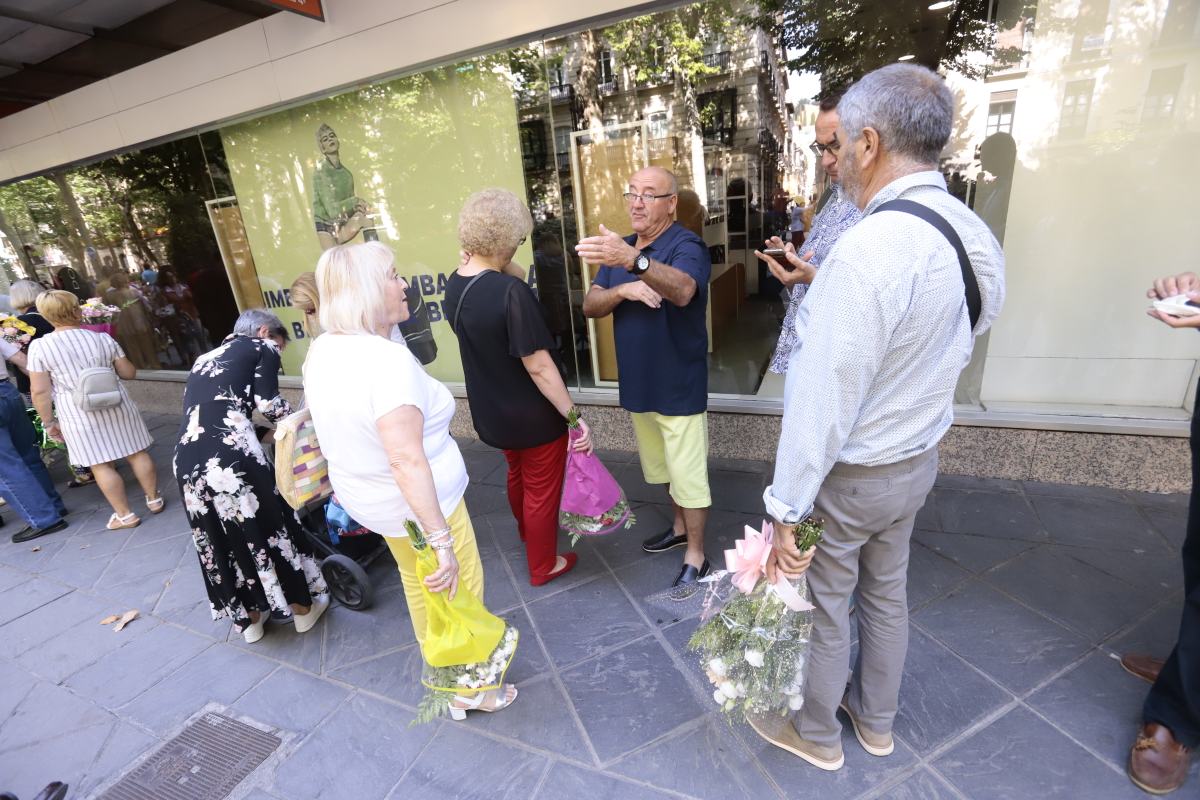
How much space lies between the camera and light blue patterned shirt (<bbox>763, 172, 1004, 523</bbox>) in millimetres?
1333

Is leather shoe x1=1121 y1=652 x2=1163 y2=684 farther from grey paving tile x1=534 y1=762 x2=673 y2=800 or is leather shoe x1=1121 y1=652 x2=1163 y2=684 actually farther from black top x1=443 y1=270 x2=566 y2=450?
black top x1=443 y1=270 x2=566 y2=450

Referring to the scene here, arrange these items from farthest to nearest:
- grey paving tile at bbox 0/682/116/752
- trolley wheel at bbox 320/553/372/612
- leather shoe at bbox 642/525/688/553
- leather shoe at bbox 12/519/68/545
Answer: leather shoe at bbox 12/519/68/545
leather shoe at bbox 642/525/688/553
trolley wheel at bbox 320/553/372/612
grey paving tile at bbox 0/682/116/752

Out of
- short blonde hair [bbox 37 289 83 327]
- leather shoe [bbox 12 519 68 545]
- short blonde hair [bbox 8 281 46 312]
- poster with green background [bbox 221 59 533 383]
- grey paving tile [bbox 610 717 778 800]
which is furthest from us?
short blonde hair [bbox 8 281 46 312]

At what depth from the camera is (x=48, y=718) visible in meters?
2.57

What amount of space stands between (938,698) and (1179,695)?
68 centimetres

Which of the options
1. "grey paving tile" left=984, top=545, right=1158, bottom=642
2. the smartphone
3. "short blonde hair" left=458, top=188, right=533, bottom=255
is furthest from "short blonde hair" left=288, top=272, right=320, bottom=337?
"grey paving tile" left=984, top=545, right=1158, bottom=642

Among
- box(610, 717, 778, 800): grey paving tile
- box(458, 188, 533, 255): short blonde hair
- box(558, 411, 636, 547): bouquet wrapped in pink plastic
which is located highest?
box(458, 188, 533, 255): short blonde hair

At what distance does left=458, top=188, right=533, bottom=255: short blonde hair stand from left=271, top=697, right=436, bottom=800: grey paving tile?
2.00 metres

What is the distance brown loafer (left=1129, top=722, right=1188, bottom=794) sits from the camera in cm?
176

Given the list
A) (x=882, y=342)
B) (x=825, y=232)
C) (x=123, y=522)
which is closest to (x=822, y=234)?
(x=825, y=232)

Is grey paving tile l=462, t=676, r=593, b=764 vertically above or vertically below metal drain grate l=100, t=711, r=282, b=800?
above

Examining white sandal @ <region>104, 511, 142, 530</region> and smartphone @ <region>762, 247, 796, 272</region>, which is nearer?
smartphone @ <region>762, 247, 796, 272</region>

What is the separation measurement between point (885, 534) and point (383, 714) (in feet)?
6.84

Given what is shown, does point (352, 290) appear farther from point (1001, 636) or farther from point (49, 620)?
point (49, 620)
